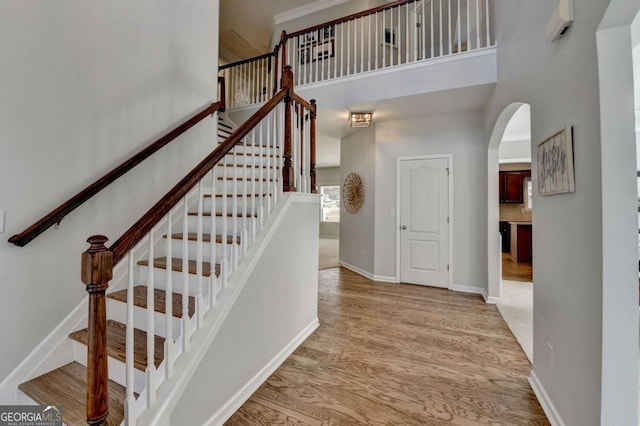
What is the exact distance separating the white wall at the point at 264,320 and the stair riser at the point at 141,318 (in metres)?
0.27

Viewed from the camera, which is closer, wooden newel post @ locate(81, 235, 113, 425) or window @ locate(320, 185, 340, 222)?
wooden newel post @ locate(81, 235, 113, 425)

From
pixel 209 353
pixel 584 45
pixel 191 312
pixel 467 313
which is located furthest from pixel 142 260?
pixel 467 313

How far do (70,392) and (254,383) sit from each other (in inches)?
39.3

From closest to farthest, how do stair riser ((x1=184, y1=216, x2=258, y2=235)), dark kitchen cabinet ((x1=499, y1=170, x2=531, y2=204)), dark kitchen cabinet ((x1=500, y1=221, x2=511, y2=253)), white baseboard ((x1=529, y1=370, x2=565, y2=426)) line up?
white baseboard ((x1=529, y1=370, x2=565, y2=426)) → stair riser ((x1=184, y1=216, x2=258, y2=235)) → dark kitchen cabinet ((x1=499, y1=170, x2=531, y2=204)) → dark kitchen cabinet ((x1=500, y1=221, x2=511, y2=253))

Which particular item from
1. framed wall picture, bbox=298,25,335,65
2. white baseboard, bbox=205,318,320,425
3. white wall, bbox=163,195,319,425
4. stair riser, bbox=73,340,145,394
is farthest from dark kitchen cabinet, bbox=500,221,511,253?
stair riser, bbox=73,340,145,394

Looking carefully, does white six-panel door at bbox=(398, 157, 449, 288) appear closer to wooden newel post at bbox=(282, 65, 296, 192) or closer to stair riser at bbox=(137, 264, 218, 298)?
wooden newel post at bbox=(282, 65, 296, 192)

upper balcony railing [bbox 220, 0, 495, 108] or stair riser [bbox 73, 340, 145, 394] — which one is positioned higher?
upper balcony railing [bbox 220, 0, 495, 108]

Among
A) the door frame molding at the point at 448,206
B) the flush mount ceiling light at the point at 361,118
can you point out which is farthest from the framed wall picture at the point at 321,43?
the door frame molding at the point at 448,206

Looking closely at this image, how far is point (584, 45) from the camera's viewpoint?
1.30 m

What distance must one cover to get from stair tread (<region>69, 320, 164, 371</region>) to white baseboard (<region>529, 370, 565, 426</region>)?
2180mm

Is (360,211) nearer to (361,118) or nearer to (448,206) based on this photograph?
(448,206)

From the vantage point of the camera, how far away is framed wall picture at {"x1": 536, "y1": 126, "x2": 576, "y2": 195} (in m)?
1.43

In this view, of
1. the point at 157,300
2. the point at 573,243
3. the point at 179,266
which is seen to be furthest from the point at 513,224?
the point at 157,300

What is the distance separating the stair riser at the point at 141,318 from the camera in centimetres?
161
